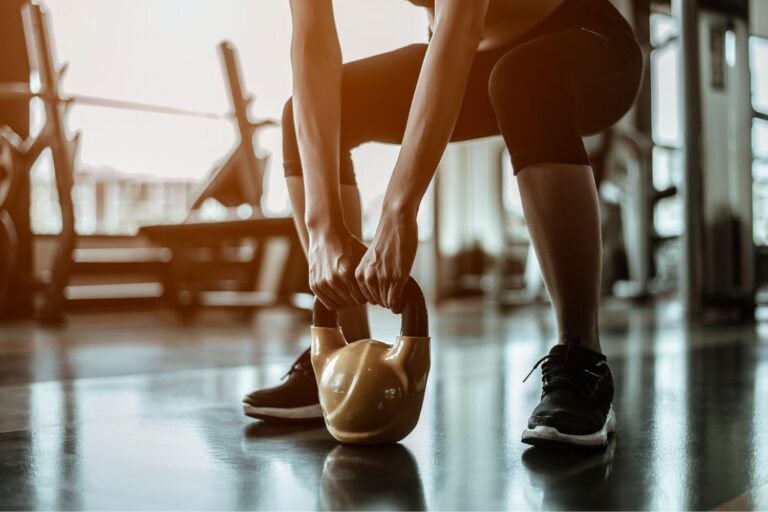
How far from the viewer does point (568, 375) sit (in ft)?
3.27

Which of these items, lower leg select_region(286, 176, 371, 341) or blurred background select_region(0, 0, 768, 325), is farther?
blurred background select_region(0, 0, 768, 325)

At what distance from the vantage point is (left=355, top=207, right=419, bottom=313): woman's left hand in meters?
0.89

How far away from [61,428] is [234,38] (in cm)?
378

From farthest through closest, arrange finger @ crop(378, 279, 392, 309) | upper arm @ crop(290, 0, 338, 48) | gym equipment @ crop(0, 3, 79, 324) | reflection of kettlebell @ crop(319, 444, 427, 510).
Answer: gym equipment @ crop(0, 3, 79, 324), upper arm @ crop(290, 0, 338, 48), finger @ crop(378, 279, 392, 309), reflection of kettlebell @ crop(319, 444, 427, 510)

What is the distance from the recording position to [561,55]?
104cm

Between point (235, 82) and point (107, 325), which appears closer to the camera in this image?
point (107, 325)

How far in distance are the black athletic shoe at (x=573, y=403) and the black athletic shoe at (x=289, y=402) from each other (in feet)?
1.16

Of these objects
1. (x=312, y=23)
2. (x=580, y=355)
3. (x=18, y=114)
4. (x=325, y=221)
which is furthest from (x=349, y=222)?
(x=18, y=114)

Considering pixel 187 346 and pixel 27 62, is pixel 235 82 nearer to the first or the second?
pixel 27 62

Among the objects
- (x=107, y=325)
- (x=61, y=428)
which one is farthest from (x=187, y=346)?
(x=61, y=428)

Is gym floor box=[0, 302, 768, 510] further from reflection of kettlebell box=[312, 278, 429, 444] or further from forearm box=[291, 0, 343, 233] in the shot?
forearm box=[291, 0, 343, 233]

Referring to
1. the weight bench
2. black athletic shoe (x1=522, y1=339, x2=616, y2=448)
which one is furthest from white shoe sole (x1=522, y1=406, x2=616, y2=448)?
the weight bench

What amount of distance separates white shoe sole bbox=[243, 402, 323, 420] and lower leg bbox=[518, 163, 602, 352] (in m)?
0.39

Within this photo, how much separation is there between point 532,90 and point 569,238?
204mm
